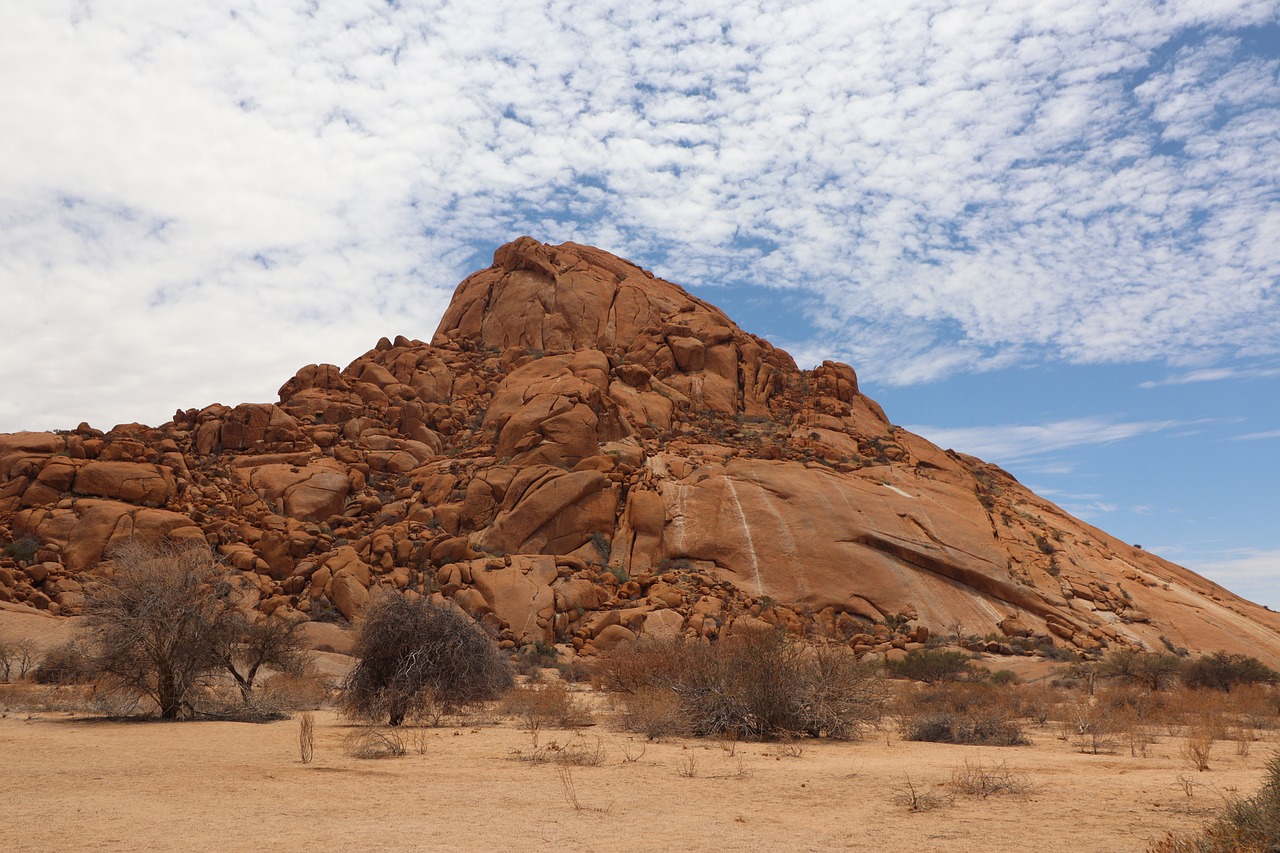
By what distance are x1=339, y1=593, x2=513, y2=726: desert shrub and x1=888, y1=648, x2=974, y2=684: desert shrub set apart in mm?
14800

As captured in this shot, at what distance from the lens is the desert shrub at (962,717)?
57.3 ft

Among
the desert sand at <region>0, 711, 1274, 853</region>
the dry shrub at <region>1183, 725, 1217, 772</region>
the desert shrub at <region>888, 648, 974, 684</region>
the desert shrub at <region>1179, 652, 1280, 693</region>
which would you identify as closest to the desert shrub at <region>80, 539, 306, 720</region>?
the desert sand at <region>0, 711, 1274, 853</region>

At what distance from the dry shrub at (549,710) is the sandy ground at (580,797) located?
2.46m

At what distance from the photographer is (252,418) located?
156 feet

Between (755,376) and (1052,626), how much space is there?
2518cm

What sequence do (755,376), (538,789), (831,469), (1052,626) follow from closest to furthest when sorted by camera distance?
1. (538,789)
2. (1052,626)
3. (831,469)
4. (755,376)

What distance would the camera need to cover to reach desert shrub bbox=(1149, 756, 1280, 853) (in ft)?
22.1

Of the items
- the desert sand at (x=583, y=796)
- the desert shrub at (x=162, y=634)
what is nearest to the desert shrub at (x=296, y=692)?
the desert shrub at (x=162, y=634)

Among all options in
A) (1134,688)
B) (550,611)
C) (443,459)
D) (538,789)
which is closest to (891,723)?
(1134,688)

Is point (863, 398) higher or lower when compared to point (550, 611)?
higher

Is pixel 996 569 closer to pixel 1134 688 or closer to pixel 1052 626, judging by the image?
pixel 1052 626

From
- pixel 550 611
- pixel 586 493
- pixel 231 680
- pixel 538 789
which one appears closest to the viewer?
pixel 538 789

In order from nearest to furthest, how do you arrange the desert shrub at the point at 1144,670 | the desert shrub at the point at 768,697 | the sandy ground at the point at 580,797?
the sandy ground at the point at 580,797 → the desert shrub at the point at 768,697 → the desert shrub at the point at 1144,670

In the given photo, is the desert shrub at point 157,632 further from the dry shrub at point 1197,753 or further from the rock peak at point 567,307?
the rock peak at point 567,307
